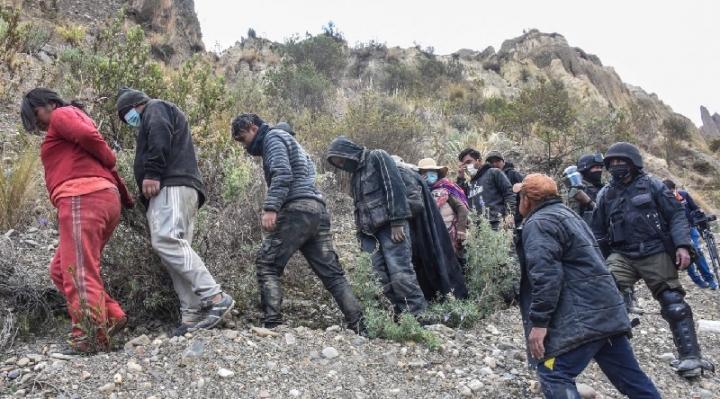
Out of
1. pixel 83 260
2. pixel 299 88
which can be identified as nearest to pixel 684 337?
pixel 83 260

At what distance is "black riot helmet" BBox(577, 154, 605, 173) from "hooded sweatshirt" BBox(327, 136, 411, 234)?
2.77 meters

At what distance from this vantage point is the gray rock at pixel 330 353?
11.6 feet

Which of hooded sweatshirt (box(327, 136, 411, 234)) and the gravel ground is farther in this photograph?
hooded sweatshirt (box(327, 136, 411, 234))

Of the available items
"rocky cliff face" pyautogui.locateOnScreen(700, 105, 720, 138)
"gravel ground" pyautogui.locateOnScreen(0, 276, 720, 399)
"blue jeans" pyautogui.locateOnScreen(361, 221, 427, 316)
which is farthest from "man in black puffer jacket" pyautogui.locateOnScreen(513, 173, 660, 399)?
"rocky cliff face" pyautogui.locateOnScreen(700, 105, 720, 138)

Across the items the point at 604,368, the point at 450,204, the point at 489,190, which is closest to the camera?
the point at 604,368

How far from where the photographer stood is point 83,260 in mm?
3354

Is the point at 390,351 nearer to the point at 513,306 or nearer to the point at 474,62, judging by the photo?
the point at 513,306

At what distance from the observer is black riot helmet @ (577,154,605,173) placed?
20.3 ft

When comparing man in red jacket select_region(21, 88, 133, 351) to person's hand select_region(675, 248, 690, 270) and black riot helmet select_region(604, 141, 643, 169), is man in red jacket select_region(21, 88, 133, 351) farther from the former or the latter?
person's hand select_region(675, 248, 690, 270)

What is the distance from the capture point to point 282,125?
4457mm

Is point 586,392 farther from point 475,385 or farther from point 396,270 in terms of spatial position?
point 396,270

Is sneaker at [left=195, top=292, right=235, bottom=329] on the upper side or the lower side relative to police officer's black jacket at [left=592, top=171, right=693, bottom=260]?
lower

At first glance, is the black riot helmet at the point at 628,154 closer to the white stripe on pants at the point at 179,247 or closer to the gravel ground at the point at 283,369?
the gravel ground at the point at 283,369

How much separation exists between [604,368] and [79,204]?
10.5 ft
